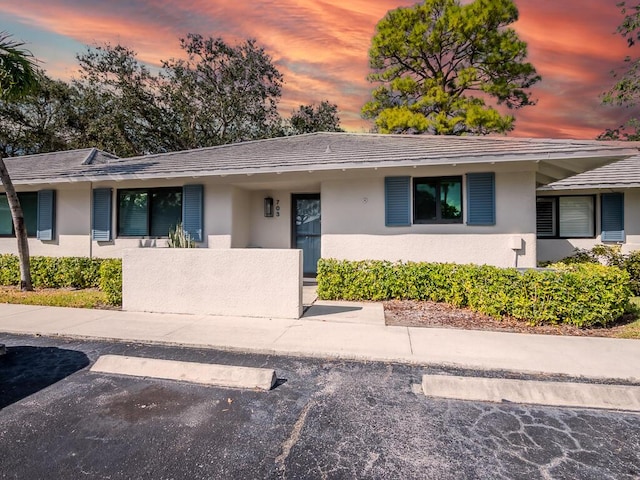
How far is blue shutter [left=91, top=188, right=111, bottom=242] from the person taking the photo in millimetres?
9625

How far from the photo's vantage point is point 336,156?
26.9 ft

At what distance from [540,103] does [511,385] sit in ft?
70.0

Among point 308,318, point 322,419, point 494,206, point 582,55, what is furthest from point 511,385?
point 582,55

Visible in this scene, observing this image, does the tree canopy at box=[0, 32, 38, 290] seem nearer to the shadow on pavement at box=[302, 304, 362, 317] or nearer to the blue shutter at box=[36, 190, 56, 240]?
the blue shutter at box=[36, 190, 56, 240]

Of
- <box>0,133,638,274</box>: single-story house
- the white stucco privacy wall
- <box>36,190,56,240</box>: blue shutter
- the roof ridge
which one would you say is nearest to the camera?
the white stucco privacy wall

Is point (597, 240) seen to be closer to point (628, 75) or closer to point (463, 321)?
point (463, 321)

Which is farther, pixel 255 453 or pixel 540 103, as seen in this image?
pixel 540 103

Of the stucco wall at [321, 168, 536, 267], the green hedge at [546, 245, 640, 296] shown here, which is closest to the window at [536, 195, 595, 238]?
the green hedge at [546, 245, 640, 296]

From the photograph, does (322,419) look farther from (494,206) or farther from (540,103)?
(540,103)

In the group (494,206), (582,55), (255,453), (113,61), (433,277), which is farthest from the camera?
(113,61)

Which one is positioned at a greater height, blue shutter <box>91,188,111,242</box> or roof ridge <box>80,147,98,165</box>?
roof ridge <box>80,147,98,165</box>

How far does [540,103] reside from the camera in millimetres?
19156

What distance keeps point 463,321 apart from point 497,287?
2.91 ft

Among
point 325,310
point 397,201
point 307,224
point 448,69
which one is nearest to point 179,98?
point 448,69
